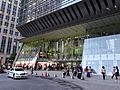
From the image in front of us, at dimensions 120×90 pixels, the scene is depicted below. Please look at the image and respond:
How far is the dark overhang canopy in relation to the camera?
32.3 metres

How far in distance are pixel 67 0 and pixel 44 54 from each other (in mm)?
20628

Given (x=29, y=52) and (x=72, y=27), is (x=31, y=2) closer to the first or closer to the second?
(x=29, y=52)

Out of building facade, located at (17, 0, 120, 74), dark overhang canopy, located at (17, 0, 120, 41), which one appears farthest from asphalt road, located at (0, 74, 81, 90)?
dark overhang canopy, located at (17, 0, 120, 41)

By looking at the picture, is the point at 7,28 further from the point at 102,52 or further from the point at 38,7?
the point at 102,52

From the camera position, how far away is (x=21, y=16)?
62812 millimetres

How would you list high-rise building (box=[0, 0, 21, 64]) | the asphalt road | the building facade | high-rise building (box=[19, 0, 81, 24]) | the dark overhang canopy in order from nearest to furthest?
1. the asphalt road
2. the building facade
3. the dark overhang canopy
4. high-rise building (box=[19, 0, 81, 24])
5. high-rise building (box=[0, 0, 21, 64])

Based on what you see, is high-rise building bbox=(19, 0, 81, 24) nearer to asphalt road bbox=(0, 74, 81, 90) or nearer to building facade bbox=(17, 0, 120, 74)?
building facade bbox=(17, 0, 120, 74)

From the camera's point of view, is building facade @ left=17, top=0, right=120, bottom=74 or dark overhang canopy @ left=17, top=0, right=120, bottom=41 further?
dark overhang canopy @ left=17, top=0, right=120, bottom=41

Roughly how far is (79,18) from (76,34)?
743cm

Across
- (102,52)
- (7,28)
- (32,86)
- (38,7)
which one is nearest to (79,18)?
(102,52)

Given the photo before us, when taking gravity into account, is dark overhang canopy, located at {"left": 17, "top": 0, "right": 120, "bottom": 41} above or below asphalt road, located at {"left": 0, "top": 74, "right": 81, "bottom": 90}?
above

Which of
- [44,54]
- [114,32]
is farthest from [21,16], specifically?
[114,32]

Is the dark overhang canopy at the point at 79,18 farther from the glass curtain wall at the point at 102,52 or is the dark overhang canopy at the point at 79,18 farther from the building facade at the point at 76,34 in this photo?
the glass curtain wall at the point at 102,52

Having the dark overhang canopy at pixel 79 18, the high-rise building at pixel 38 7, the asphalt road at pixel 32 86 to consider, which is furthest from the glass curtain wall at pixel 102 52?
the asphalt road at pixel 32 86
